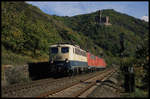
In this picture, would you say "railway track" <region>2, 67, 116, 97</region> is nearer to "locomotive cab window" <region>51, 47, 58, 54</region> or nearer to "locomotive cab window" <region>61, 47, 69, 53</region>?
"locomotive cab window" <region>61, 47, 69, 53</region>

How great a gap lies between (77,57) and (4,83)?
9431 millimetres

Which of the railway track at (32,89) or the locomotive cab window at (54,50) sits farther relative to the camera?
the locomotive cab window at (54,50)

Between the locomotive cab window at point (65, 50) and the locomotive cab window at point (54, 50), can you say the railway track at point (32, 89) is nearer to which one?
the locomotive cab window at point (65, 50)

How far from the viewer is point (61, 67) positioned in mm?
20109

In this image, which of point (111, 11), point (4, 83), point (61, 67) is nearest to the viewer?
point (4, 83)

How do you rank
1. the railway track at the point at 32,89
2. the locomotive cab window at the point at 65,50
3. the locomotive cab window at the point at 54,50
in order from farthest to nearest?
the locomotive cab window at the point at 54,50, the locomotive cab window at the point at 65,50, the railway track at the point at 32,89

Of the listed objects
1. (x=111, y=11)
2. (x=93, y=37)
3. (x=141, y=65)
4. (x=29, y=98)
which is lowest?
(x=29, y=98)

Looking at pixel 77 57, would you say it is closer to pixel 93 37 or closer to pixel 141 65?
pixel 141 65

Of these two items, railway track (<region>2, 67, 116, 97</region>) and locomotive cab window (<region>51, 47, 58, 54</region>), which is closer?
railway track (<region>2, 67, 116, 97</region>)

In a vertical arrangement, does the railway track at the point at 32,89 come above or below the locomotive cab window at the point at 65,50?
below

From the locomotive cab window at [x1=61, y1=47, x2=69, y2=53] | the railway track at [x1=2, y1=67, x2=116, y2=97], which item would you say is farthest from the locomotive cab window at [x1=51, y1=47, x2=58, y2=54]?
the railway track at [x1=2, y1=67, x2=116, y2=97]

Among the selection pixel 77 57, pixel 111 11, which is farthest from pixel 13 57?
pixel 111 11

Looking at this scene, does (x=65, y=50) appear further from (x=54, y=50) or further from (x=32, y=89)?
(x=32, y=89)

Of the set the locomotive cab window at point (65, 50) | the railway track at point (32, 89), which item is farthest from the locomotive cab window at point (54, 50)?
the railway track at point (32, 89)
